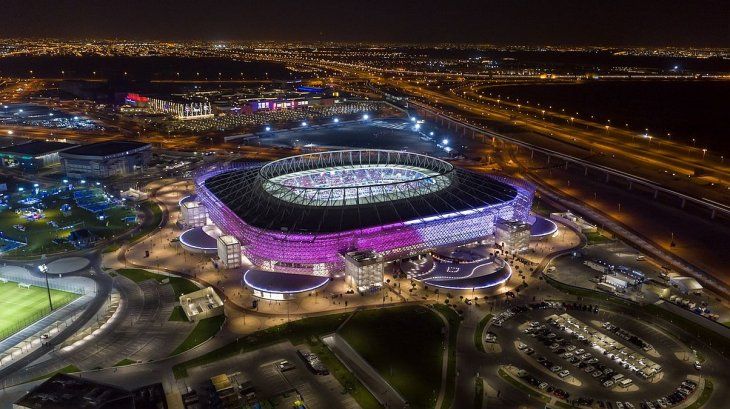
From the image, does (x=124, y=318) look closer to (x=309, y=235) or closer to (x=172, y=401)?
(x=172, y=401)

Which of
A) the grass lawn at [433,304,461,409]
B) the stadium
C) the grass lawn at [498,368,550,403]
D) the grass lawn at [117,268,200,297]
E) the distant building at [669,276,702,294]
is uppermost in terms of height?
the stadium

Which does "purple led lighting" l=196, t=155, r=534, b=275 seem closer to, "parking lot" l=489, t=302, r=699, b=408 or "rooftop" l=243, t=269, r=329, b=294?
"rooftop" l=243, t=269, r=329, b=294

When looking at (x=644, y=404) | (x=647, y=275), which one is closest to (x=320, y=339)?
(x=644, y=404)

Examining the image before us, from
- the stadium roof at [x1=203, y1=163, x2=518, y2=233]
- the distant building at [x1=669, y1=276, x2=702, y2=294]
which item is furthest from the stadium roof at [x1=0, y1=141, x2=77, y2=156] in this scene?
the distant building at [x1=669, y1=276, x2=702, y2=294]

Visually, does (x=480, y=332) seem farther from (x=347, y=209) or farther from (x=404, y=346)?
(x=347, y=209)

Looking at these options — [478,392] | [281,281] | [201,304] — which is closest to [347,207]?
[281,281]

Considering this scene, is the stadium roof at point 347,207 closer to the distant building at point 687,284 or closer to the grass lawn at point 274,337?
the grass lawn at point 274,337
